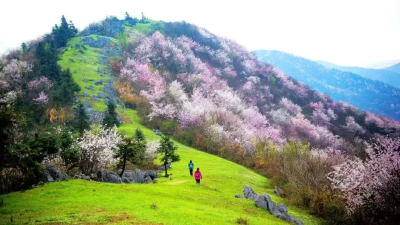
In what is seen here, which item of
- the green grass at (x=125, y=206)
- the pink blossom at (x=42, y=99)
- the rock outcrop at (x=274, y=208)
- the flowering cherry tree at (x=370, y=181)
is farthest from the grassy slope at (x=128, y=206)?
the pink blossom at (x=42, y=99)

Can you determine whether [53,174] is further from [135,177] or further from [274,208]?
[274,208]

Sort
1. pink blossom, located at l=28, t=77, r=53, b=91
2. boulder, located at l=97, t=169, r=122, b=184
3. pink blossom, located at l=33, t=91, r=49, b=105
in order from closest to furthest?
boulder, located at l=97, t=169, r=122, b=184, pink blossom, located at l=33, t=91, r=49, b=105, pink blossom, located at l=28, t=77, r=53, b=91

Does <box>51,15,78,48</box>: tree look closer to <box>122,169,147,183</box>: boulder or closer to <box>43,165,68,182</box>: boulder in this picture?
<box>122,169,147,183</box>: boulder

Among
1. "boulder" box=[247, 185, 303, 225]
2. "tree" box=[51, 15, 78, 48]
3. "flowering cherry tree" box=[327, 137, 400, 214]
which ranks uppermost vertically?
"tree" box=[51, 15, 78, 48]

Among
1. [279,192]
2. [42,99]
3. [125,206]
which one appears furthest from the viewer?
[42,99]

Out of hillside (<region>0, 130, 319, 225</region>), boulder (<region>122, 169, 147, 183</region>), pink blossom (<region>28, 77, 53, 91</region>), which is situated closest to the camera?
hillside (<region>0, 130, 319, 225</region>)

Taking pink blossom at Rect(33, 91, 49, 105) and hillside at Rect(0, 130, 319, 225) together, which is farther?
pink blossom at Rect(33, 91, 49, 105)

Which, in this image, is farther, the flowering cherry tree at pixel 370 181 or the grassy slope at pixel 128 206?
the flowering cherry tree at pixel 370 181

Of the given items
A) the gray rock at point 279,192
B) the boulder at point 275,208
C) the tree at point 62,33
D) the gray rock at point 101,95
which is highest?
the tree at point 62,33

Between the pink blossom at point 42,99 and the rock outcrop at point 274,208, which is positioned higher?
the pink blossom at point 42,99

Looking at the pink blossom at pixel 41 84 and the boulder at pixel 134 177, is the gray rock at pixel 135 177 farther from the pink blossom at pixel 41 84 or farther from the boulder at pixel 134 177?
the pink blossom at pixel 41 84

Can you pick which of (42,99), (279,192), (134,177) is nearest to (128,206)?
(134,177)

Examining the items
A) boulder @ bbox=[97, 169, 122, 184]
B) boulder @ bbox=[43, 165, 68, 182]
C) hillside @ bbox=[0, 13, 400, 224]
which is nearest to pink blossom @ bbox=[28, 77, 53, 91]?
hillside @ bbox=[0, 13, 400, 224]

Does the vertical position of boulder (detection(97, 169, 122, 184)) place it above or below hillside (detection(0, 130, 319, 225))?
below
